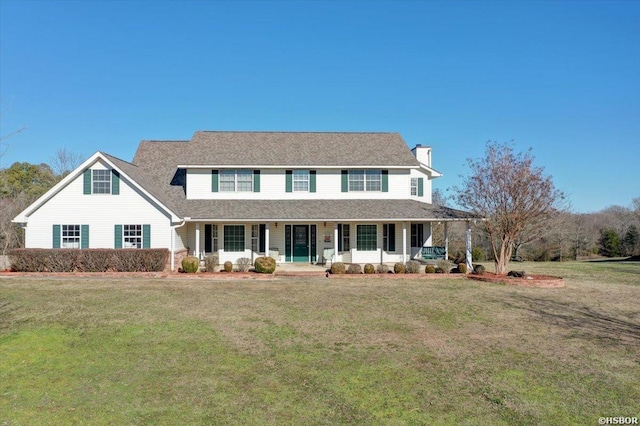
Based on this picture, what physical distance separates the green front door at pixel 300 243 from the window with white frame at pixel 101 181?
9881 millimetres

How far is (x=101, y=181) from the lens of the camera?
1892cm

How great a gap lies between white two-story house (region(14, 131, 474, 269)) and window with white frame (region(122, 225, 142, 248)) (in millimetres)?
50

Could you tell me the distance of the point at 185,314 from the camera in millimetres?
10750

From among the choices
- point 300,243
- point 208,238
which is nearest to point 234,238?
point 208,238

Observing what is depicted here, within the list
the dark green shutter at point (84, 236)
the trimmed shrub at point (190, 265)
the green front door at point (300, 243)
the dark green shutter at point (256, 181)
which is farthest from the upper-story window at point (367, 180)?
the dark green shutter at point (84, 236)

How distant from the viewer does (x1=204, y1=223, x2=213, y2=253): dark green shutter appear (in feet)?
71.7

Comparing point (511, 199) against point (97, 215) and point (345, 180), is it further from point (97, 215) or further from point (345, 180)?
point (97, 215)

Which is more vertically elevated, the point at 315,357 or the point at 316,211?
the point at 316,211

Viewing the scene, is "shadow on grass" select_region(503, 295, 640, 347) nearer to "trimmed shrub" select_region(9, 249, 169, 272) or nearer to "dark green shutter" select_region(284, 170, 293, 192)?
"dark green shutter" select_region(284, 170, 293, 192)

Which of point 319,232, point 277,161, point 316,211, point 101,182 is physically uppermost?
point 277,161

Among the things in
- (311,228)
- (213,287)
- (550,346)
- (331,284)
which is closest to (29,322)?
(213,287)

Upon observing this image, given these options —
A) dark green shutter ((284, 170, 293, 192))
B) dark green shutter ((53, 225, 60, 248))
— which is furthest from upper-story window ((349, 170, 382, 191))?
dark green shutter ((53, 225, 60, 248))

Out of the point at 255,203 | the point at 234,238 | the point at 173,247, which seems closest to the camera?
the point at 173,247

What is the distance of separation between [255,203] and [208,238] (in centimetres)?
335
